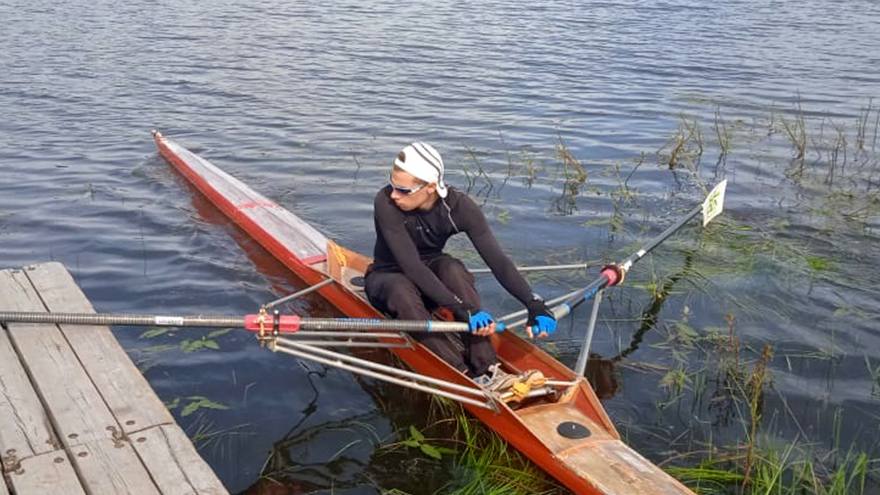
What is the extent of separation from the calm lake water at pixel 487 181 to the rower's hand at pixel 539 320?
1092 millimetres

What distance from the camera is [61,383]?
5.53 m

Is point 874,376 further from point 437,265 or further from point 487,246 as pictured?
point 437,265

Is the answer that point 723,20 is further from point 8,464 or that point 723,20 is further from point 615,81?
point 8,464

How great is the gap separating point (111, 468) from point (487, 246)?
3064mm

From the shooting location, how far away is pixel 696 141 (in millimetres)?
13469

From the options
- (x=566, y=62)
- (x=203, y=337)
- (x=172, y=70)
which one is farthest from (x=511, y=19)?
(x=203, y=337)

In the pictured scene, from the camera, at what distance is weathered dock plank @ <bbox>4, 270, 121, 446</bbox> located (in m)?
5.06

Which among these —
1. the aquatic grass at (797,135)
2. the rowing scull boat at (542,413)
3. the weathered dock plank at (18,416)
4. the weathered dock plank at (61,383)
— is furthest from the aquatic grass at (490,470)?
the aquatic grass at (797,135)

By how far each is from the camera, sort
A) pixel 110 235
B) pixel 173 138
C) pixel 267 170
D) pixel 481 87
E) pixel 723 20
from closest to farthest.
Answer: pixel 110 235
pixel 267 170
pixel 173 138
pixel 481 87
pixel 723 20

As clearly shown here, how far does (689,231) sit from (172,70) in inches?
501

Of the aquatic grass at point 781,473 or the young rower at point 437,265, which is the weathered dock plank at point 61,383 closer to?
the young rower at point 437,265

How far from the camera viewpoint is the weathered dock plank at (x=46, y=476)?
14.8 feet

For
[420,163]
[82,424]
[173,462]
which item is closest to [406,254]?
[420,163]

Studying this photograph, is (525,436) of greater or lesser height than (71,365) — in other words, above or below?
below
